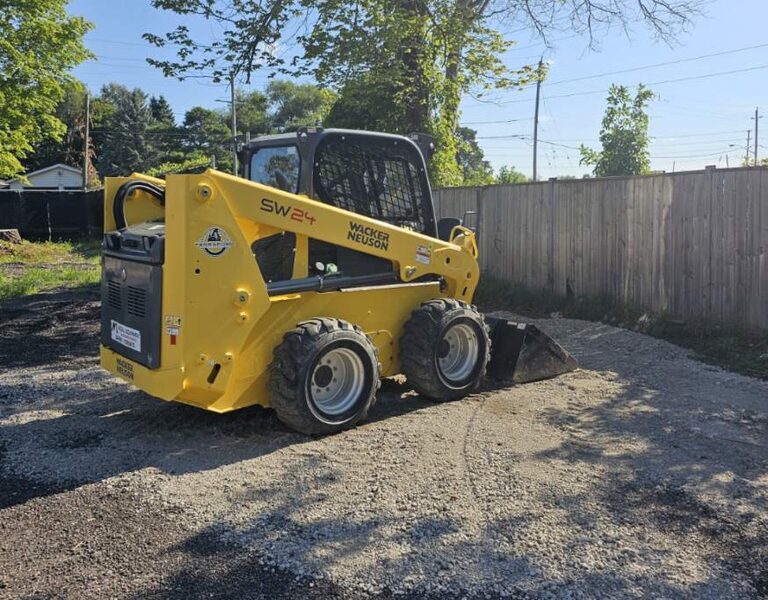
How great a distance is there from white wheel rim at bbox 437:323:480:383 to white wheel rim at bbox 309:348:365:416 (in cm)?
115

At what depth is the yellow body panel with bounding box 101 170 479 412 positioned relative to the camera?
16.4ft

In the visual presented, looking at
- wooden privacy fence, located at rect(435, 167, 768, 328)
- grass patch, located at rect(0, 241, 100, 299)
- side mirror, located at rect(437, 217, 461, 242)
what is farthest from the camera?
grass patch, located at rect(0, 241, 100, 299)

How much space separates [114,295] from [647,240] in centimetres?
725

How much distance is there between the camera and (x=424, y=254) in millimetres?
6645

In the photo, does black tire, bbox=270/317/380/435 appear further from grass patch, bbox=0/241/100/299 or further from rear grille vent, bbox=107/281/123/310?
grass patch, bbox=0/241/100/299

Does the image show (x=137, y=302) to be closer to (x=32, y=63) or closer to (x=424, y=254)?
(x=424, y=254)

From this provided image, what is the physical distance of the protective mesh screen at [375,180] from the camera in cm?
620

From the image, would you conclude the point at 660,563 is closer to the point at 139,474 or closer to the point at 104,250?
the point at 139,474

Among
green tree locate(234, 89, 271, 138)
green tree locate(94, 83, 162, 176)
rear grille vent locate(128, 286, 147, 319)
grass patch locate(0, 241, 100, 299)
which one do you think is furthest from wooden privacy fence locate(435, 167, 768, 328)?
green tree locate(94, 83, 162, 176)

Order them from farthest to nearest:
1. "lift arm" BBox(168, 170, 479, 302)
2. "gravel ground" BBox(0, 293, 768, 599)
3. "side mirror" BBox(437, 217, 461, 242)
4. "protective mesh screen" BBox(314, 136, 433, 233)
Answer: "side mirror" BBox(437, 217, 461, 242) < "protective mesh screen" BBox(314, 136, 433, 233) < "lift arm" BBox(168, 170, 479, 302) < "gravel ground" BBox(0, 293, 768, 599)

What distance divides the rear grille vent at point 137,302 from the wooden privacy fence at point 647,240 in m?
7.08

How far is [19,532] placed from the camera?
159 inches

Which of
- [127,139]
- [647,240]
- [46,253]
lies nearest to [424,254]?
[647,240]

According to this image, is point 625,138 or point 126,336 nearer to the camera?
point 126,336
